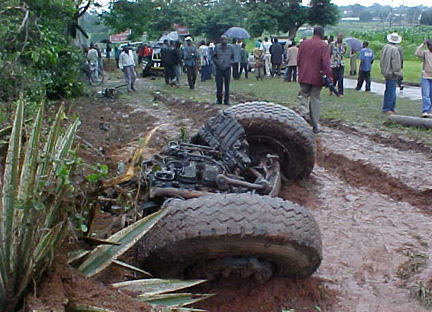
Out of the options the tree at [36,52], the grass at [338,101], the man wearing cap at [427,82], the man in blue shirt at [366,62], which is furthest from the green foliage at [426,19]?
the man wearing cap at [427,82]

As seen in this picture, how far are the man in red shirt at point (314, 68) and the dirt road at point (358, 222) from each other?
49 centimetres

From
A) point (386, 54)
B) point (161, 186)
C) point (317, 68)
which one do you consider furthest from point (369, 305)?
point (386, 54)

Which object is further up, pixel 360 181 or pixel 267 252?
pixel 267 252

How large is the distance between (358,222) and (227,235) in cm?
231

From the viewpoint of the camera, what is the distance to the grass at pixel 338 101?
9.30m

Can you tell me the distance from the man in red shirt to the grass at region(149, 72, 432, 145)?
1082 mm

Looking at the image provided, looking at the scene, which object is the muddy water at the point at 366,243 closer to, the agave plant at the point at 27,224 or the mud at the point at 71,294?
the mud at the point at 71,294

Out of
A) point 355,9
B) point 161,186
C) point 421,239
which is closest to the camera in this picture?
point 161,186

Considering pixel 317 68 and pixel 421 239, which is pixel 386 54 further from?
pixel 421 239

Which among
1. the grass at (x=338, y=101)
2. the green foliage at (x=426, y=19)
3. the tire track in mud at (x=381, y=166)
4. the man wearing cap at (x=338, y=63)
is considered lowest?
the grass at (x=338, y=101)

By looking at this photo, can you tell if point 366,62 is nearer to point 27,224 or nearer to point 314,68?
point 314,68

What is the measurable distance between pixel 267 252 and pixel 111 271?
0.88 metres

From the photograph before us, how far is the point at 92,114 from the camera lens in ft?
38.2

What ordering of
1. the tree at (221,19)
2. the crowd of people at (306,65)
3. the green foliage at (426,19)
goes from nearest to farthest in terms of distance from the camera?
1. the crowd of people at (306,65)
2. the tree at (221,19)
3. the green foliage at (426,19)
